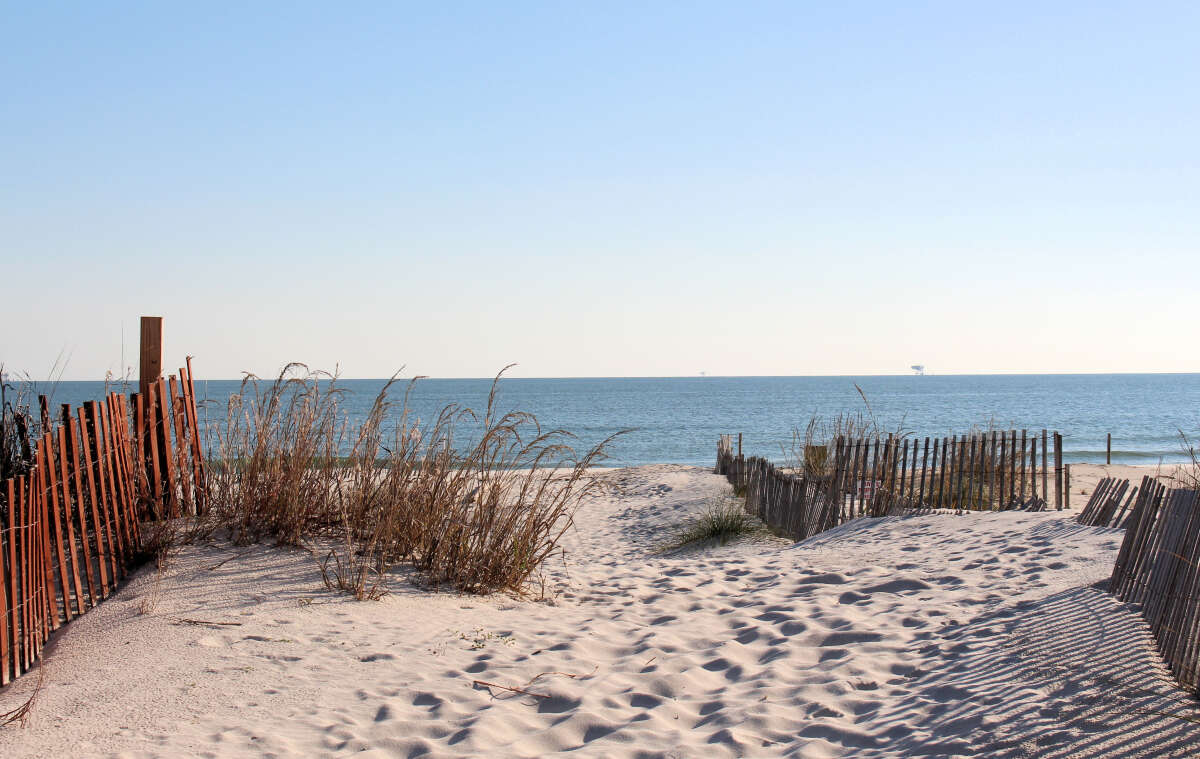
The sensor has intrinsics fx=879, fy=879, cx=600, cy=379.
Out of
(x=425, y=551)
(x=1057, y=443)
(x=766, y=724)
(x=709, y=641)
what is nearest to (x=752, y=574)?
(x=709, y=641)

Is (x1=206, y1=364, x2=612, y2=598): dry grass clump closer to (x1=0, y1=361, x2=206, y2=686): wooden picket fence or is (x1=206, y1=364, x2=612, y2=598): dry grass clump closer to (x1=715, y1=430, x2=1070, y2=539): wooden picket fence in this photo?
(x1=0, y1=361, x2=206, y2=686): wooden picket fence

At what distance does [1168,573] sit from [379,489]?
433 centimetres

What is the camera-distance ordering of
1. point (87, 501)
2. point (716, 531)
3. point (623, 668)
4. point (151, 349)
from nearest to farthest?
point (623, 668) < point (87, 501) < point (151, 349) < point (716, 531)

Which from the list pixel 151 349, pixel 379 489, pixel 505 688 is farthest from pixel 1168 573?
pixel 151 349

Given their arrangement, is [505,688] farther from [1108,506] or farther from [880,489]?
[880,489]

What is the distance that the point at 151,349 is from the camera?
20.8ft

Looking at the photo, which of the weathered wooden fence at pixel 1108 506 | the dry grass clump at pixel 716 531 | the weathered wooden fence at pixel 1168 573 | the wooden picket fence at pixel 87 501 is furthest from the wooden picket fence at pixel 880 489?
the wooden picket fence at pixel 87 501

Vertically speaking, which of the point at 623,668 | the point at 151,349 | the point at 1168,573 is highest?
the point at 151,349

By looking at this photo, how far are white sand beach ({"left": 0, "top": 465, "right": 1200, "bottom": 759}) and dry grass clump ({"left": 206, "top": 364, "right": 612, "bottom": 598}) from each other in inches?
9.6

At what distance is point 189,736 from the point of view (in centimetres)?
316

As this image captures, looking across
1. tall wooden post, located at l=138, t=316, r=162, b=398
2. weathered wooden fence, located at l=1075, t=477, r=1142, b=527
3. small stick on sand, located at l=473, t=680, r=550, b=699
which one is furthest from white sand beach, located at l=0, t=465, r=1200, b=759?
tall wooden post, located at l=138, t=316, r=162, b=398

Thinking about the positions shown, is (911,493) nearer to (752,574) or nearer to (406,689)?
(752,574)

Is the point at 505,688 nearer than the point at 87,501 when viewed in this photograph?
Yes

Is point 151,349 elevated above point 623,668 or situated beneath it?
elevated above
